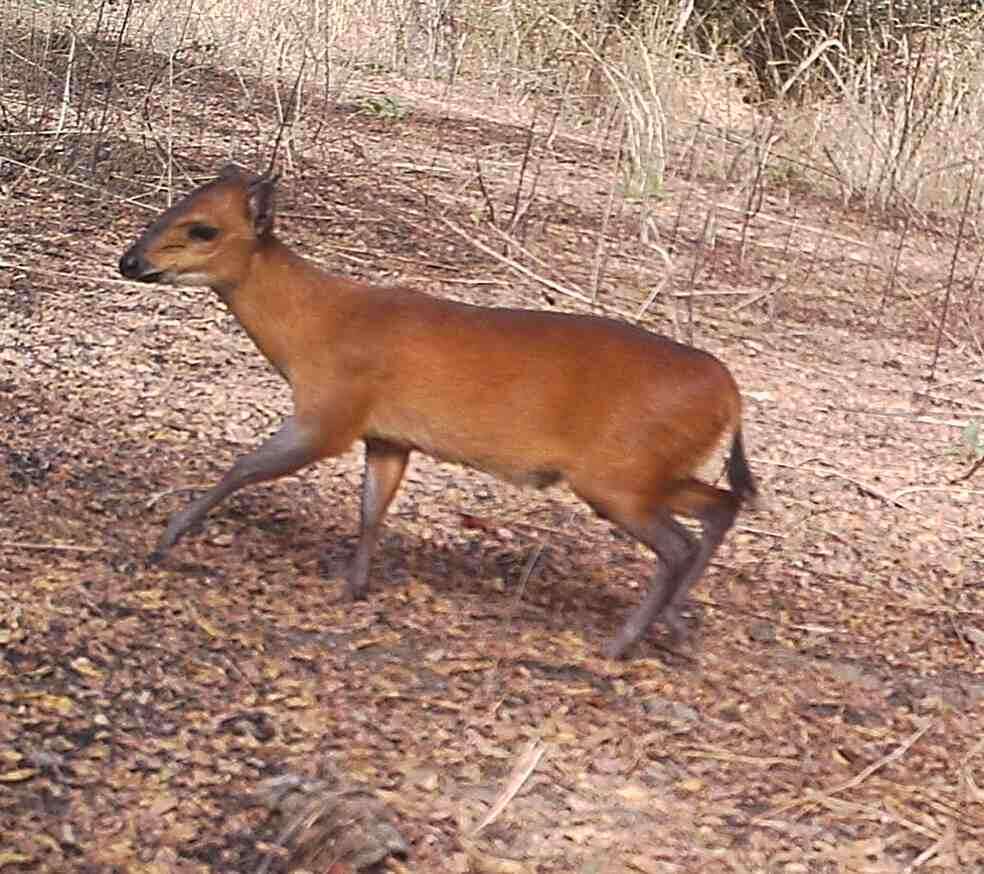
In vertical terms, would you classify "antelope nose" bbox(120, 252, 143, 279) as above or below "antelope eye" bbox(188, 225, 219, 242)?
below

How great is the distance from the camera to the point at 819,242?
23.9 feet

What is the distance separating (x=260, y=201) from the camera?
3.51m

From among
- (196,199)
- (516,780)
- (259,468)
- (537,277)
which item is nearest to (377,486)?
(259,468)

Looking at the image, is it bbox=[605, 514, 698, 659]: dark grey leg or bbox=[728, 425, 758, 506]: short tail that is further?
bbox=[728, 425, 758, 506]: short tail

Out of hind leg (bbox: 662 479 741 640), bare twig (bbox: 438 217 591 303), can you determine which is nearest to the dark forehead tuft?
hind leg (bbox: 662 479 741 640)

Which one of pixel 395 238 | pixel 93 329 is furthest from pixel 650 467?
pixel 395 238

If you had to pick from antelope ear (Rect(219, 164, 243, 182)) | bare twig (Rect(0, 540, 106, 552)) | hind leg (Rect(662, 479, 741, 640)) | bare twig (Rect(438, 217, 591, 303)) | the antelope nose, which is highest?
antelope ear (Rect(219, 164, 243, 182))

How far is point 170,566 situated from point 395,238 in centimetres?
291

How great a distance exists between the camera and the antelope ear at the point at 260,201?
3506 mm

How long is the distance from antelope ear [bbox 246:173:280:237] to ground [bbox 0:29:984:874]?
63 centimetres

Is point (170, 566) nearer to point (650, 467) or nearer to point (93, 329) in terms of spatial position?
point (650, 467)

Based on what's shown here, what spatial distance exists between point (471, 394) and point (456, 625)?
0.46 metres

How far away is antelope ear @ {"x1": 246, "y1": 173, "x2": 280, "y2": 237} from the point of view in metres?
3.51

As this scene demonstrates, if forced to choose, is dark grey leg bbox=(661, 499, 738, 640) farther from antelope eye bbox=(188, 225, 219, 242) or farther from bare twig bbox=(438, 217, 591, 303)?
bare twig bbox=(438, 217, 591, 303)
